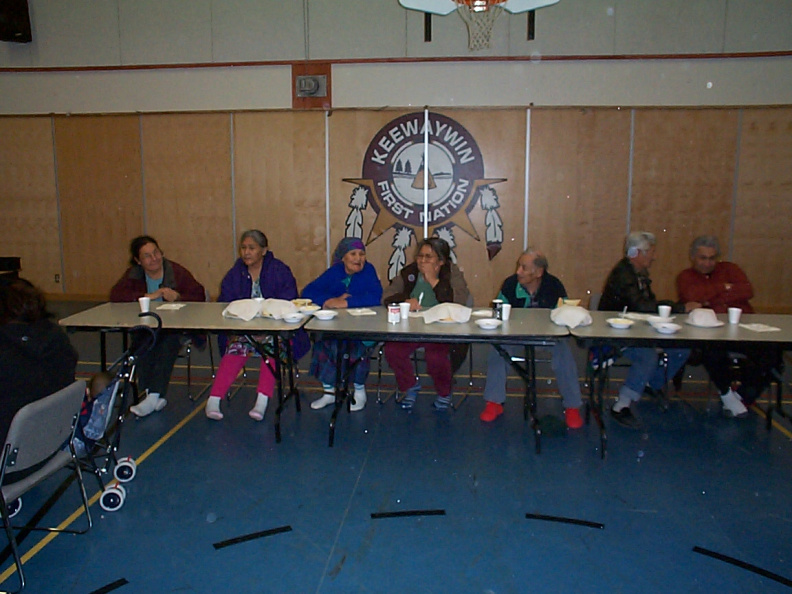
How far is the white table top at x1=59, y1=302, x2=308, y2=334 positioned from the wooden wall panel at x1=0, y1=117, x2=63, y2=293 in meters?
5.27

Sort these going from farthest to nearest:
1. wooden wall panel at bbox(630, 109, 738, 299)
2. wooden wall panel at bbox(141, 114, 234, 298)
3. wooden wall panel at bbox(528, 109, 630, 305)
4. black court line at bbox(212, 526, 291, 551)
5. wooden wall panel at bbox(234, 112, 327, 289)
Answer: wooden wall panel at bbox(141, 114, 234, 298), wooden wall panel at bbox(234, 112, 327, 289), wooden wall panel at bbox(528, 109, 630, 305), wooden wall panel at bbox(630, 109, 738, 299), black court line at bbox(212, 526, 291, 551)

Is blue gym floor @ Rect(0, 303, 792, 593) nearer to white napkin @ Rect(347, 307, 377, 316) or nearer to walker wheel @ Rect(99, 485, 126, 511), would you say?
walker wheel @ Rect(99, 485, 126, 511)

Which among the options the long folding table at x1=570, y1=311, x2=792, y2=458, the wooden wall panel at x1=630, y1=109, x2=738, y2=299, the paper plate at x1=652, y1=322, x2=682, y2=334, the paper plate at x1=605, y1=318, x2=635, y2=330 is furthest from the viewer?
the wooden wall panel at x1=630, y1=109, x2=738, y2=299

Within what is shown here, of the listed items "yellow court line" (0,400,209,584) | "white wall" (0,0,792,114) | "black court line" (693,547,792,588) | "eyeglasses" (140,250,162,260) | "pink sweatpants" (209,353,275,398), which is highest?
"white wall" (0,0,792,114)

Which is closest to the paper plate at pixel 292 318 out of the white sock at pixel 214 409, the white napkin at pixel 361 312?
the white napkin at pixel 361 312

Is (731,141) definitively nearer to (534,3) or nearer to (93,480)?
(534,3)

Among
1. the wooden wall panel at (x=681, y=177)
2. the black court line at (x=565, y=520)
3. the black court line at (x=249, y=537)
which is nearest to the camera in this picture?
the black court line at (x=249, y=537)

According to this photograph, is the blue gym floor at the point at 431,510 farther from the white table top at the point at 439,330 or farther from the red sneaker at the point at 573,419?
the white table top at the point at 439,330

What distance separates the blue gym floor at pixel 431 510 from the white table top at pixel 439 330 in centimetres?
74

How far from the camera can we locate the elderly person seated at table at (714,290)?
4535 millimetres

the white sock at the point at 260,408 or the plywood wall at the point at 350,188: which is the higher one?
the plywood wall at the point at 350,188

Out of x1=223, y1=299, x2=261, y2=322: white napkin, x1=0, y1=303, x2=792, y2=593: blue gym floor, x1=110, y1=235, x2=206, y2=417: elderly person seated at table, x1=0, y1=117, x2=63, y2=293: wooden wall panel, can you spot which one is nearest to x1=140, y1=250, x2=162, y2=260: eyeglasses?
x1=110, y1=235, x2=206, y2=417: elderly person seated at table

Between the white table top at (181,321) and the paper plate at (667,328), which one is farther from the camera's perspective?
the white table top at (181,321)

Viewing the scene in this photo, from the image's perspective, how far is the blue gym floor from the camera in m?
2.65
